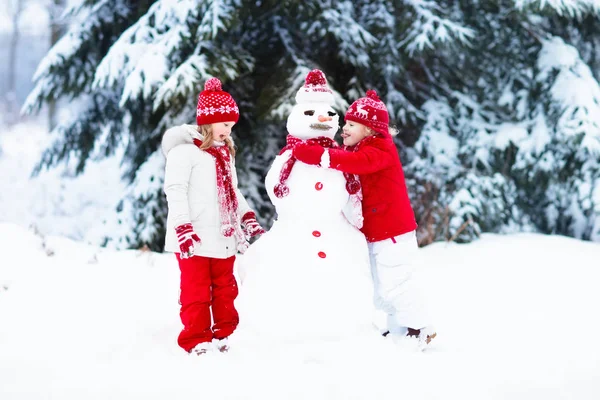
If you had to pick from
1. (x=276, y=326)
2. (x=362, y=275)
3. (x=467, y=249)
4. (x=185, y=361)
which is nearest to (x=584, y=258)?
(x=467, y=249)

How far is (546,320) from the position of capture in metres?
3.66

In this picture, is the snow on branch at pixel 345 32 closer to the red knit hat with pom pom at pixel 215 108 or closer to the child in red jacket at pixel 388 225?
the child in red jacket at pixel 388 225

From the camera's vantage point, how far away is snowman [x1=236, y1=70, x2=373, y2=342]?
277cm

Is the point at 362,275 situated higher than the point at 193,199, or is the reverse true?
the point at 193,199

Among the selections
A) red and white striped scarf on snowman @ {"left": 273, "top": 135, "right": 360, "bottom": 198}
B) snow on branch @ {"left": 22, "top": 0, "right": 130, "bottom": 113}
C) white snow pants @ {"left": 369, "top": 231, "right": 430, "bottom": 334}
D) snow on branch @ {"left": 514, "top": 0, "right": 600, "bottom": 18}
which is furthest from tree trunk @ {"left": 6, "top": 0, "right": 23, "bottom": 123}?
white snow pants @ {"left": 369, "top": 231, "right": 430, "bottom": 334}

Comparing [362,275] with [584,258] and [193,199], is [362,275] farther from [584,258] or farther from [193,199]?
[584,258]

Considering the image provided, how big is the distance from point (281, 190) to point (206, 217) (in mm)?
435

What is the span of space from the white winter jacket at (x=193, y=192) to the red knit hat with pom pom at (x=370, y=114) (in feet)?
2.80

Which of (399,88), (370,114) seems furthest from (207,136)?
(399,88)

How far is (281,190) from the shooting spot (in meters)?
2.90

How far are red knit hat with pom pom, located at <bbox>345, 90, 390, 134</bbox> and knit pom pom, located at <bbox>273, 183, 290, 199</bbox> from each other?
0.62 m

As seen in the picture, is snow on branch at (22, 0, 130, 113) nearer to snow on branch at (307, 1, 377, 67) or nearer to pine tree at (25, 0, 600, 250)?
pine tree at (25, 0, 600, 250)

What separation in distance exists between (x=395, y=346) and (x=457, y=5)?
4744 millimetres

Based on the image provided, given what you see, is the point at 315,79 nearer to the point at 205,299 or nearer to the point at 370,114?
the point at 370,114
